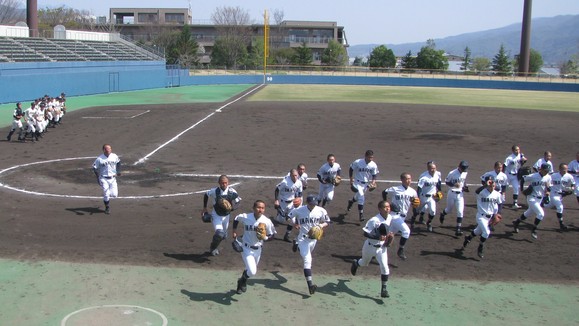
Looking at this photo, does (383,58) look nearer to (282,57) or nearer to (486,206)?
(282,57)

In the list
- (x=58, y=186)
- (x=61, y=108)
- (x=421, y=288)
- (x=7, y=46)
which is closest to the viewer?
(x=421, y=288)

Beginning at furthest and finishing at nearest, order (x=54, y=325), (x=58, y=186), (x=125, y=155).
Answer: (x=125, y=155)
(x=58, y=186)
(x=54, y=325)

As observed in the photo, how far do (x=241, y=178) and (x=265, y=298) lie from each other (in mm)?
9643

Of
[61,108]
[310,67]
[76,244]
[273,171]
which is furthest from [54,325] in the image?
[310,67]

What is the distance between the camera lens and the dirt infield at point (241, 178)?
1175cm

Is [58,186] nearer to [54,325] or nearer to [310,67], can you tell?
[54,325]

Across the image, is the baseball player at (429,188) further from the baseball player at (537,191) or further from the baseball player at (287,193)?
the baseball player at (287,193)

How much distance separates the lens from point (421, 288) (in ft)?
33.9

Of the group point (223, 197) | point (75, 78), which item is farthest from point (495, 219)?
point (75, 78)

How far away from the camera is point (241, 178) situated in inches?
750

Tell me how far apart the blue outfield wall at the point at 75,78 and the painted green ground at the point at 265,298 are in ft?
110

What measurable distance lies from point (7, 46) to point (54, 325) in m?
41.7

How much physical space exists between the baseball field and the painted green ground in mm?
32

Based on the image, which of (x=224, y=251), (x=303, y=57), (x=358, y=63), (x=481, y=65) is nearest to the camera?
(x=224, y=251)
